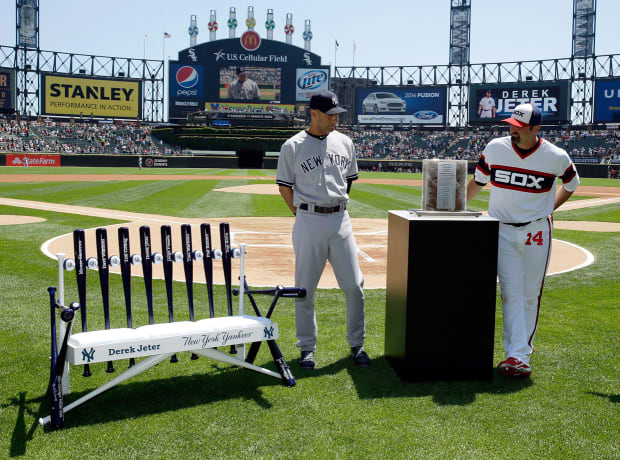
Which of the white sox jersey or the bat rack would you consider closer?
the bat rack

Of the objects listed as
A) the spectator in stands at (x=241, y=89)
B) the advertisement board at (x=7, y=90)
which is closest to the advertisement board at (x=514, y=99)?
the spectator in stands at (x=241, y=89)

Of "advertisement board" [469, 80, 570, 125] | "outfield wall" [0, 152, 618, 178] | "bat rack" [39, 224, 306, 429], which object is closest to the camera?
"bat rack" [39, 224, 306, 429]

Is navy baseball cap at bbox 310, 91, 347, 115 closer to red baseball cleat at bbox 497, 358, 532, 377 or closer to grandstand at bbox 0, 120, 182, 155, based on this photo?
red baseball cleat at bbox 497, 358, 532, 377

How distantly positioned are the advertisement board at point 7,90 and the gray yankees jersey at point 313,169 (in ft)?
241

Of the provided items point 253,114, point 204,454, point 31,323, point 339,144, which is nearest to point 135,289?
point 31,323

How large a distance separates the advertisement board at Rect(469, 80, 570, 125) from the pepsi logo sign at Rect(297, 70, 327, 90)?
17.1m

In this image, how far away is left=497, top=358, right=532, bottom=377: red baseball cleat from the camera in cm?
473

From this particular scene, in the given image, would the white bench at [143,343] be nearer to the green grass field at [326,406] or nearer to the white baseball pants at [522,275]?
the green grass field at [326,406]

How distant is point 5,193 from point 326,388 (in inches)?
895

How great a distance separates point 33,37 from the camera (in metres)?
72.2

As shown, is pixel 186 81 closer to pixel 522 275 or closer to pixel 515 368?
pixel 522 275

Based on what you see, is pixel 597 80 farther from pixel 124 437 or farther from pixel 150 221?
pixel 124 437

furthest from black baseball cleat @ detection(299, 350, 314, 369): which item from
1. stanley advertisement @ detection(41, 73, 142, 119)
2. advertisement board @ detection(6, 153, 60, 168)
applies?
stanley advertisement @ detection(41, 73, 142, 119)

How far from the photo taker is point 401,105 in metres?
75.4
